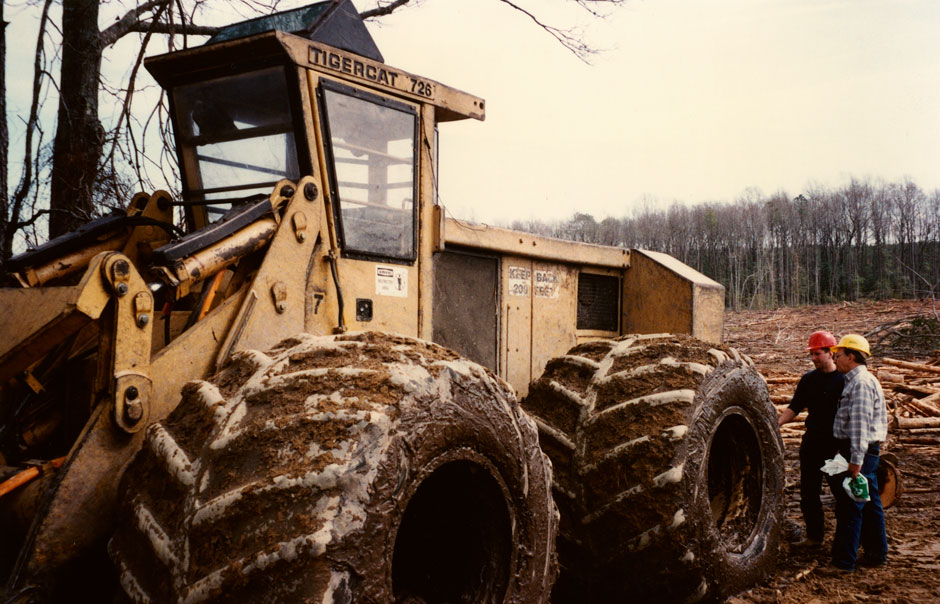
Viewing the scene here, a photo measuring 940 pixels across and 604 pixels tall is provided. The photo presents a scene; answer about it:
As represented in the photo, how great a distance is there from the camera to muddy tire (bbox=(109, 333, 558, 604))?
→ 7.62ft

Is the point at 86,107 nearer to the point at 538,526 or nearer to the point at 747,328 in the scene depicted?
the point at 538,526

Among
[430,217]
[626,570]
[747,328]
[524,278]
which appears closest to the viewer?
[626,570]

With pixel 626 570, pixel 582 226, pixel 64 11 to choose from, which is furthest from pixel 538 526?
pixel 582 226

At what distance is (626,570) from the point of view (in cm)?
398

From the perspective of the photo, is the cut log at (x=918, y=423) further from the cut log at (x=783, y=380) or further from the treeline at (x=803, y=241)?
the treeline at (x=803, y=241)

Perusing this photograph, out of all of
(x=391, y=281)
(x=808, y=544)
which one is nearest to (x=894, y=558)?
(x=808, y=544)

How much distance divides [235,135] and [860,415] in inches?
176

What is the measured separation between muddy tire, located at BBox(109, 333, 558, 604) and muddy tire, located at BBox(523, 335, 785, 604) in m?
0.79

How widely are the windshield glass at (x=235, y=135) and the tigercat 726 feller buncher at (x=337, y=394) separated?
16 millimetres

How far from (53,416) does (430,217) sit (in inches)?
77.7

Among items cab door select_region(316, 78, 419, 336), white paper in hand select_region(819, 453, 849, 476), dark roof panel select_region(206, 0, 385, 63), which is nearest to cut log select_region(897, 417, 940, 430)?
white paper in hand select_region(819, 453, 849, 476)

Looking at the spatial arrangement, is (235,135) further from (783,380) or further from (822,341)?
(783,380)

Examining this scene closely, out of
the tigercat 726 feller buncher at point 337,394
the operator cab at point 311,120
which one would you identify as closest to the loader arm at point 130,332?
the tigercat 726 feller buncher at point 337,394

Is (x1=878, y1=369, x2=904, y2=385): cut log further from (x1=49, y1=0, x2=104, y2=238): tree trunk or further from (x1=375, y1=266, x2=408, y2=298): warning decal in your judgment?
(x1=49, y1=0, x2=104, y2=238): tree trunk
